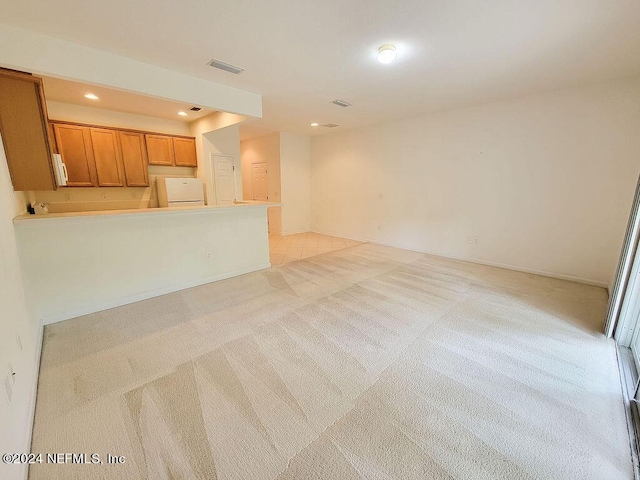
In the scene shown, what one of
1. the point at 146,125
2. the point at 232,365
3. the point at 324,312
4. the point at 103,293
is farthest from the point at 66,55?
the point at 324,312

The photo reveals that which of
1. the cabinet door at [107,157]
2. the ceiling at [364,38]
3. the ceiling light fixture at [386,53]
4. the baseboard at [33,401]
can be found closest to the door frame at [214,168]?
the cabinet door at [107,157]

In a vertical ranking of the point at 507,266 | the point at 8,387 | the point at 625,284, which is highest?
the point at 625,284

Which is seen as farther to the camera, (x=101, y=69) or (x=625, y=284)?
(x=101, y=69)

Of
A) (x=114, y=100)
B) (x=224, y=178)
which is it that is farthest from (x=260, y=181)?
(x=114, y=100)

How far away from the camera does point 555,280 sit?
3863mm

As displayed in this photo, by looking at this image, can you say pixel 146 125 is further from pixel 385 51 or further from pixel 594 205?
pixel 594 205

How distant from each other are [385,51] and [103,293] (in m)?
3.99

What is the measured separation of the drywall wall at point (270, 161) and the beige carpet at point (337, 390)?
4222mm

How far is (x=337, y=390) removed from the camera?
182 cm

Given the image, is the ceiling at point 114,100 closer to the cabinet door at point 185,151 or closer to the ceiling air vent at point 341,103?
the cabinet door at point 185,151

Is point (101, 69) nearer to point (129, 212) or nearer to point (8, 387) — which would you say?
point (129, 212)

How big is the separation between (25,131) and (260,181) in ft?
17.2

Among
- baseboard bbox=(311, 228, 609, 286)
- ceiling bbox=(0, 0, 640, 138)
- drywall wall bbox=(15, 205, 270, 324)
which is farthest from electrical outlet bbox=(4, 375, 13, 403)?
baseboard bbox=(311, 228, 609, 286)

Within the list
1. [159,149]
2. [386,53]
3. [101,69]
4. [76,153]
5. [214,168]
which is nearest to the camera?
[386,53]
